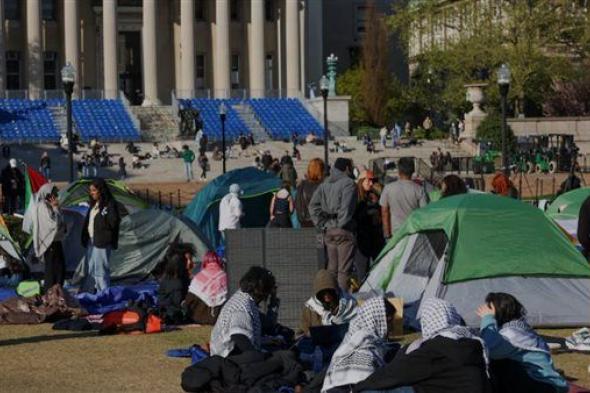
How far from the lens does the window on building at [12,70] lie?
246 feet

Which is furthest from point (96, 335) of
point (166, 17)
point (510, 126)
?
point (166, 17)

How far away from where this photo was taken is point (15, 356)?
1574 cm

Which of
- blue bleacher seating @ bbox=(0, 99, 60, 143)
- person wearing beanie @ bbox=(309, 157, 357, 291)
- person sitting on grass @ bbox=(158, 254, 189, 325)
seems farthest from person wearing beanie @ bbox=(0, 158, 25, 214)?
blue bleacher seating @ bbox=(0, 99, 60, 143)

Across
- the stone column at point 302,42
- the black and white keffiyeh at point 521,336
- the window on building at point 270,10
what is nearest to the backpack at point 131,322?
the black and white keffiyeh at point 521,336

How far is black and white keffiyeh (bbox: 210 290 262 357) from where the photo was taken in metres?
13.2

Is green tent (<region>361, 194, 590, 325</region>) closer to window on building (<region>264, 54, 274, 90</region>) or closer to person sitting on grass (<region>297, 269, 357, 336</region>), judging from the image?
person sitting on grass (<region>297, 269, 357, 336</region>)

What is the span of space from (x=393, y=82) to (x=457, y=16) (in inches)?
345

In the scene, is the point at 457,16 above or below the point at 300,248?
above

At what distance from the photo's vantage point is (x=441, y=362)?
425 inches

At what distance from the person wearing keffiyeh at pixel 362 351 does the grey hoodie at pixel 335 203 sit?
21.6 feet

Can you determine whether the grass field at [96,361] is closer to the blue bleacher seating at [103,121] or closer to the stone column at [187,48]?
the blue bleacher seating at [103,121]

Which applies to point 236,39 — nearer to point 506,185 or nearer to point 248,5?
point 248,5

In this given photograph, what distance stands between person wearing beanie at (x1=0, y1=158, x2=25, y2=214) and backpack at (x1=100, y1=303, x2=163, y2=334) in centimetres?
1641

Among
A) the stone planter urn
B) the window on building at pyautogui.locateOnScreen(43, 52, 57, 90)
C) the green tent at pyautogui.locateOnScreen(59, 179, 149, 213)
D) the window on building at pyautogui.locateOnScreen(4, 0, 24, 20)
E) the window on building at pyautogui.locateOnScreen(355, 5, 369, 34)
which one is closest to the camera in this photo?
the green tent at pyautogui.locateOnScreen(59, 179, 149, 213)
